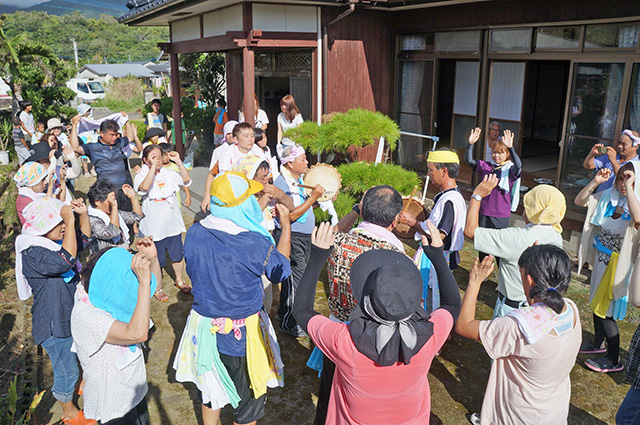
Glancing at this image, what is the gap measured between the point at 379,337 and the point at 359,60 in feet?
23.7

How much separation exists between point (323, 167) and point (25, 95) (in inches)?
563

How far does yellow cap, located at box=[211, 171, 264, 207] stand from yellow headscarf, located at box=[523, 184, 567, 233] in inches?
68.9

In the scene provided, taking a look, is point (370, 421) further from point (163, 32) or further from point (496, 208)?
point (163, 32)

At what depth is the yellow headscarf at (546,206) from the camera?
10.0 ft

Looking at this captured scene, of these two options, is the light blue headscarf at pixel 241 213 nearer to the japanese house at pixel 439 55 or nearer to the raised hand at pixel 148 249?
the raised hand at pixel 148 249

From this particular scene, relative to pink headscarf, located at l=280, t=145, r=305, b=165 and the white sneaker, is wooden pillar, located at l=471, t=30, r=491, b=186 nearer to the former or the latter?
pink headscarf, located at l=280, t=145, r=305, b=165

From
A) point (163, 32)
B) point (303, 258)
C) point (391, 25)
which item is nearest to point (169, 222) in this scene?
point (303, 258)

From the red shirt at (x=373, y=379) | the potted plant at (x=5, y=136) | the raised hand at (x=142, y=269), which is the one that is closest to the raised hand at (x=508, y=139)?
the red shirt at (x=373, y=379)

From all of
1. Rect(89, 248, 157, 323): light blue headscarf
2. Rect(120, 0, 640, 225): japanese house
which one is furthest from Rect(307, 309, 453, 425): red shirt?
Rect(120, 0, 640, 225): japanese house

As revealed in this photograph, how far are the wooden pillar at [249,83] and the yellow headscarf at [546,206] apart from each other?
18.2 feet

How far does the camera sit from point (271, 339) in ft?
9.89

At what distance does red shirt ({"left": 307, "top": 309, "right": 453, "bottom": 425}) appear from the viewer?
6.32 feet

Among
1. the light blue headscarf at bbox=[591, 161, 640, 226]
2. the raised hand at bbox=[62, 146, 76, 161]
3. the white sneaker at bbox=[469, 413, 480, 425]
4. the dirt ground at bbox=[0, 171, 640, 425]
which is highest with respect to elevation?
the raised hand at bbox=[62, 146, 76, 161]

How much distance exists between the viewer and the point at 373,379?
1931 millimetres
